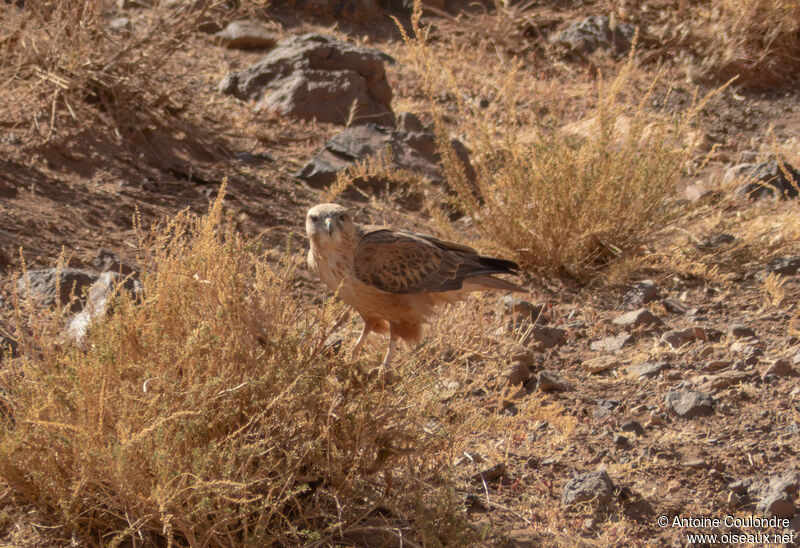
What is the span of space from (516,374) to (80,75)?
4770 mm

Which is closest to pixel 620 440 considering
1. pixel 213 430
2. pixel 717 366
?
pixel 717 366

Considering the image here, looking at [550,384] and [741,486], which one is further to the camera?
[550,384]

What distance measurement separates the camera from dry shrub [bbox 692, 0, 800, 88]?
9.55m

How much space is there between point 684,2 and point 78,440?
34.2 ft

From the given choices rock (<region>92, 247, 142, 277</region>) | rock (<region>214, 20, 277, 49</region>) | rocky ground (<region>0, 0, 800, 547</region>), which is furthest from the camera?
rock (<region>214, 20, 277, 49</region>)

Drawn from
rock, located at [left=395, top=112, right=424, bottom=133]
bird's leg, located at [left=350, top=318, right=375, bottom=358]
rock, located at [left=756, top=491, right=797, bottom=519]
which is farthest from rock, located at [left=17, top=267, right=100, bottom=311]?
rock, located at [left=395, top=112, right=424, bottom=133]

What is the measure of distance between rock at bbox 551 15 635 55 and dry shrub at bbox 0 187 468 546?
328 inches

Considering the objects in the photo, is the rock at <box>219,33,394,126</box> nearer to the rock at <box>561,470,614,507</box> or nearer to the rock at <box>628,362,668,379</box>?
the rock at <box>628,362,668,379</box>

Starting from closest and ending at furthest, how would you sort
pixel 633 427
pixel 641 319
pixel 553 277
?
pixel 633 427, pixel 641 319, pixel 553 277

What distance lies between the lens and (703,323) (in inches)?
212

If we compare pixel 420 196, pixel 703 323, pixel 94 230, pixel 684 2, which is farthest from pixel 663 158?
pixel 684 2

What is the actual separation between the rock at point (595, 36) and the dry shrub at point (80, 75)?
549 centimetres

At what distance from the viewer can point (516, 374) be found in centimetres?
479

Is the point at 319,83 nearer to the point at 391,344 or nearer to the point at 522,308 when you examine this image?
the point at 522,308
